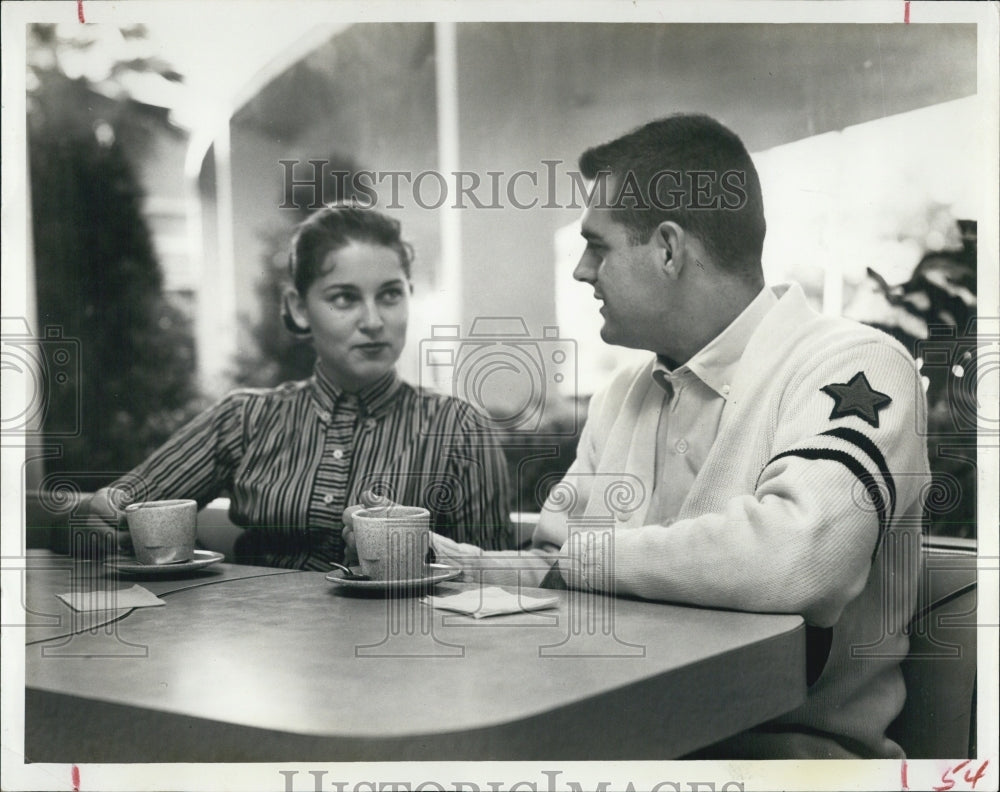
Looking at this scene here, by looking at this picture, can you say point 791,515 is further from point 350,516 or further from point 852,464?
point 350,516

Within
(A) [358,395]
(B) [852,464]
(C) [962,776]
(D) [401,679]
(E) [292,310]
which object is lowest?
(C) [962,776]

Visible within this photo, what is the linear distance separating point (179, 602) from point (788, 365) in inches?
38.9

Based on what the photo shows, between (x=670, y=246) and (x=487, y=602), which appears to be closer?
(x=487, y=602)

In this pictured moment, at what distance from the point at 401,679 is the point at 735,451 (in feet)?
2.04

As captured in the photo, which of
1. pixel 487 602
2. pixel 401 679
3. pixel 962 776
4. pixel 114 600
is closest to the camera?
pixel 401 679

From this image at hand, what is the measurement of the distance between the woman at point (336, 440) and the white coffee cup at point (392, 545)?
0.18m

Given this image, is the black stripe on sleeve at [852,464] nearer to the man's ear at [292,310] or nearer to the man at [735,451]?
the man at [735,451]

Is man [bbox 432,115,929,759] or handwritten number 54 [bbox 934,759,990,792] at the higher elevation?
man [bbox 432,115,929,759]

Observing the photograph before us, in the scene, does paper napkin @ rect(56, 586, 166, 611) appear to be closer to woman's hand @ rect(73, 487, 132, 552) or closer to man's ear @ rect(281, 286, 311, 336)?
woman's hand @ rect(73, 487, 132, 552)

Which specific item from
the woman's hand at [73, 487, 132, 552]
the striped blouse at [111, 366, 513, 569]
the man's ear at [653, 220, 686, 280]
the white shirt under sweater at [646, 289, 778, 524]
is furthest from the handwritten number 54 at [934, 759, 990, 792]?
the woman's hand at [73, 487, 132, 552]

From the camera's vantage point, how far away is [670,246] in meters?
1.46

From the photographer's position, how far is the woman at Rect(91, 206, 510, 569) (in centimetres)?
151

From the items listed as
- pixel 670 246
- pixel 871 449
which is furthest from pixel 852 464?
pixel 670 246

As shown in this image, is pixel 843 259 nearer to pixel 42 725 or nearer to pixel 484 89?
pixel 484 89
